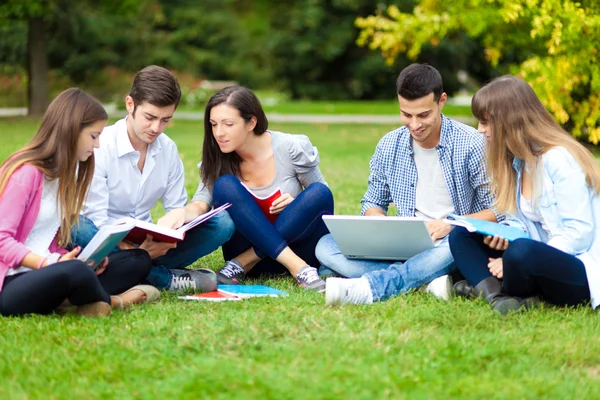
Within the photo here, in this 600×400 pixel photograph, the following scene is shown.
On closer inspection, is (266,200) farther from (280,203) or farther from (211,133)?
(211,133)

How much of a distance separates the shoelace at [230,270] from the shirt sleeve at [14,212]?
1.35m

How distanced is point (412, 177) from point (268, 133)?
2.95 feet

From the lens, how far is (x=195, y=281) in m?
4.51

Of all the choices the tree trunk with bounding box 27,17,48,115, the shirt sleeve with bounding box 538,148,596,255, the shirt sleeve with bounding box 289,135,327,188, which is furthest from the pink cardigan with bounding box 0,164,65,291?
the tree trunk with bounding box 27,17,48,115

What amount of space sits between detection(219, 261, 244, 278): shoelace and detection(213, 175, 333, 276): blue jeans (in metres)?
0.15

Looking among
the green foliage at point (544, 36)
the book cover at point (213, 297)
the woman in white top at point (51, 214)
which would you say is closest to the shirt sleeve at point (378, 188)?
the book cover at point (213, 297)

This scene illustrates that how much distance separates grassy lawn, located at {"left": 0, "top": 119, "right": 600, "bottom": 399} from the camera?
290 centimetres

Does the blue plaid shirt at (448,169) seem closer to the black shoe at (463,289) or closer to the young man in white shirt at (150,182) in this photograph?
the black shoe at (463,289)

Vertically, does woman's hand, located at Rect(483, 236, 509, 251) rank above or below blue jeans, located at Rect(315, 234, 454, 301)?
above

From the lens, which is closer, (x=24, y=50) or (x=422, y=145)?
(x=422, y=145)

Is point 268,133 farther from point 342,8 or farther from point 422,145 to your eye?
point 342,8

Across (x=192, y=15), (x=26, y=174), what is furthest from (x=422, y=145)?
(x=192, y=15)

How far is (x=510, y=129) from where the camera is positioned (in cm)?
395

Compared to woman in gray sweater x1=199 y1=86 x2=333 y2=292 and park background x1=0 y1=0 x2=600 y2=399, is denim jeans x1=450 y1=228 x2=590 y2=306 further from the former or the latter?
woman in gray sweater x1=199 y1=86 x2=333 y2=292
